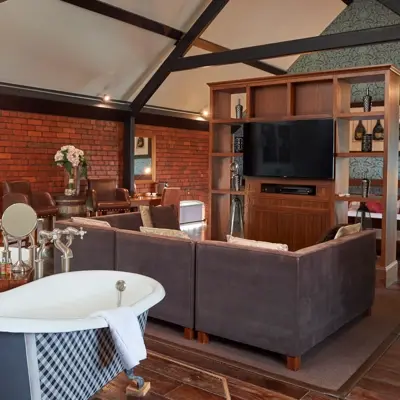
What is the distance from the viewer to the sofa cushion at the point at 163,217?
5141mm

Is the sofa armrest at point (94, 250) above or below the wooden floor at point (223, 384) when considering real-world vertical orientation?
above

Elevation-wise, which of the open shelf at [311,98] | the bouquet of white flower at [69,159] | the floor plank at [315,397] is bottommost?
the floor plank at [315,397]

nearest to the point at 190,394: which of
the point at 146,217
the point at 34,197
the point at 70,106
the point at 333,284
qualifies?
the point at 333,284

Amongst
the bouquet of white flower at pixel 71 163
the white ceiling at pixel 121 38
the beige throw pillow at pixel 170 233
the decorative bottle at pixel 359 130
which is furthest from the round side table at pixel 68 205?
the decorative bottle at pixel 359 130

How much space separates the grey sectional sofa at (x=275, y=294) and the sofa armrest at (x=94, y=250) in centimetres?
90

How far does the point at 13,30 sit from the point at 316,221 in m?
4.25

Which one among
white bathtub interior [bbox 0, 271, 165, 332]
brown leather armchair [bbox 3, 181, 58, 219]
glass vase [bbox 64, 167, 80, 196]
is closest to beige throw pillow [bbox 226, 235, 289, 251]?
white bathtub interior [bbox 0, 271, 165, 332]

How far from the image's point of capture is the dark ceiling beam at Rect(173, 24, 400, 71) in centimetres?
521

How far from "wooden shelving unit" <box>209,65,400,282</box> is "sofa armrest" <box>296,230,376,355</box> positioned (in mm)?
1324

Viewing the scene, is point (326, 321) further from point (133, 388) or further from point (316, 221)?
point (316, 221)

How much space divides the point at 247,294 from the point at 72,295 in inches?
42.9

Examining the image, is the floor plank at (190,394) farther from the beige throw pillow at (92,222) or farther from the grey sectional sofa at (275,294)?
the beige throw pillow at (92,222)

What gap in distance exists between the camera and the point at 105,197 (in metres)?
7.98

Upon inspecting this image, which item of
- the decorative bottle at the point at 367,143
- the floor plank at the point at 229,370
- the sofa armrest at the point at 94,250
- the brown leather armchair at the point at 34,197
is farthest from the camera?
the brown leather armchair at the point at 34,197
